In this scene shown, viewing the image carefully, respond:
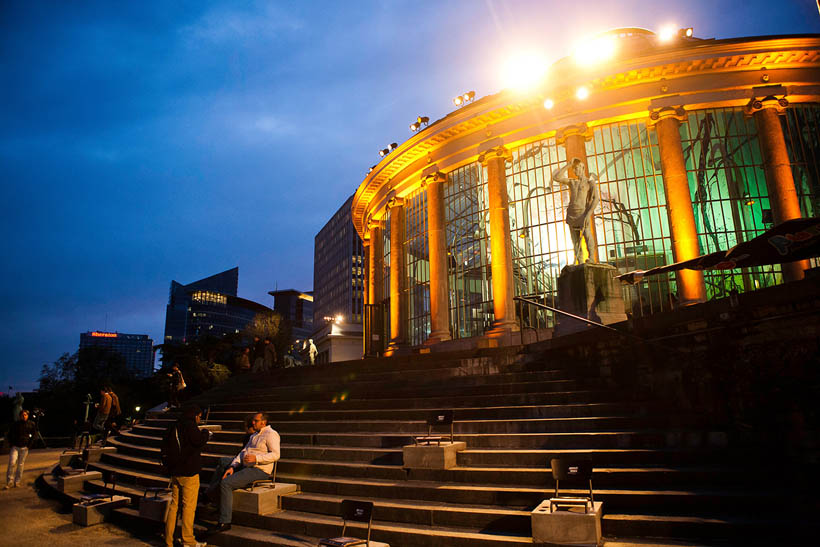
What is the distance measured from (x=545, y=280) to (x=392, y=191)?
1009cm

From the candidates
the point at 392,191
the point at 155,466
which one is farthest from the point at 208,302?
the point at 155,466

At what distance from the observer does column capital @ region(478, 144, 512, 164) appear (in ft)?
67.9

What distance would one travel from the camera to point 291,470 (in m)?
8.46

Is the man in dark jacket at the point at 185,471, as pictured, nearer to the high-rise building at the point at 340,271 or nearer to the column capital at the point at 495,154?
the column capital at the point at 495,154

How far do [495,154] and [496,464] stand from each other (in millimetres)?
15621

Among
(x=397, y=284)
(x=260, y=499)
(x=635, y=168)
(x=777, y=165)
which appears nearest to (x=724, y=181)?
(x=777, y=165)

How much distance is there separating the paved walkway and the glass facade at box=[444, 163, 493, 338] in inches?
591

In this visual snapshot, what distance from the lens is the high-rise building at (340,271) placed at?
94812mm

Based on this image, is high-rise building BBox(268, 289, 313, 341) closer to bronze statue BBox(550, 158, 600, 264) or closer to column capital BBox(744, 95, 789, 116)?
column capital BBox(744, 95, 789, 116)

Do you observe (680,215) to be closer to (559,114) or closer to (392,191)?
(559,114)

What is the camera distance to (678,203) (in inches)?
670

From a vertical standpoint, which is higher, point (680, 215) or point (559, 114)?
point (559, 114)

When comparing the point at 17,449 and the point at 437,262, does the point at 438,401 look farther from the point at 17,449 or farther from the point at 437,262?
the point at 437,262

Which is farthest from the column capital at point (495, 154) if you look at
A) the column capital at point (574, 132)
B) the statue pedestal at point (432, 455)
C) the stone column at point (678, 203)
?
the statue pedestal at point (432, 455)
